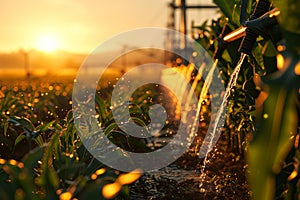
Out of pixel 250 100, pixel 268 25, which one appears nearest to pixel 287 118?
pixel 268 25

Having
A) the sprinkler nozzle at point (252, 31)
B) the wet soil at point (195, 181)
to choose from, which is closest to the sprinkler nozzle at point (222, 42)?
the wet soil at point (195, 181)

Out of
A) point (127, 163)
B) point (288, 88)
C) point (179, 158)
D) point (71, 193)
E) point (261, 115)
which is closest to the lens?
point (288, 88)

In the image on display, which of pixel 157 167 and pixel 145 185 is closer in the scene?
pixel 145 185

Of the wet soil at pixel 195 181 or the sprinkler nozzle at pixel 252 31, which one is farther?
the wet soil at pixel 195 181

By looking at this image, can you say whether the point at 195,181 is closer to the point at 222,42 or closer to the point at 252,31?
the point at 222,42

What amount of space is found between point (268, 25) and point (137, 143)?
1.84 meters

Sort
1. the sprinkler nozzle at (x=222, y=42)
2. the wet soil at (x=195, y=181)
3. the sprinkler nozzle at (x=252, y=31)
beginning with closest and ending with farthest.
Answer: the sprinkler nozzle at (x=252, y=31)
the wet soil at (x=195, y=181)
the sprinkler nozzle at (x=222, y=42)

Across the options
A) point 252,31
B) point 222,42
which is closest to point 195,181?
point 222,42

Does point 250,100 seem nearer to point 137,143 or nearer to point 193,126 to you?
point 137,143

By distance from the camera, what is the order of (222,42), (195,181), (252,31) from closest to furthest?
(252,31), (195,181), (222,42)

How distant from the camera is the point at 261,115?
897mm

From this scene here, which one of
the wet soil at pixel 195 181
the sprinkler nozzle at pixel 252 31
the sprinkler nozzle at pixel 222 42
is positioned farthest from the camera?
the sprinkler nozzle at pixel 222 42

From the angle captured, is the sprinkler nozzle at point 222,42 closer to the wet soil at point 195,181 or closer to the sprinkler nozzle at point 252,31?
the wet soil at point 195,181

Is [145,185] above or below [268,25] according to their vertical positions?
below
